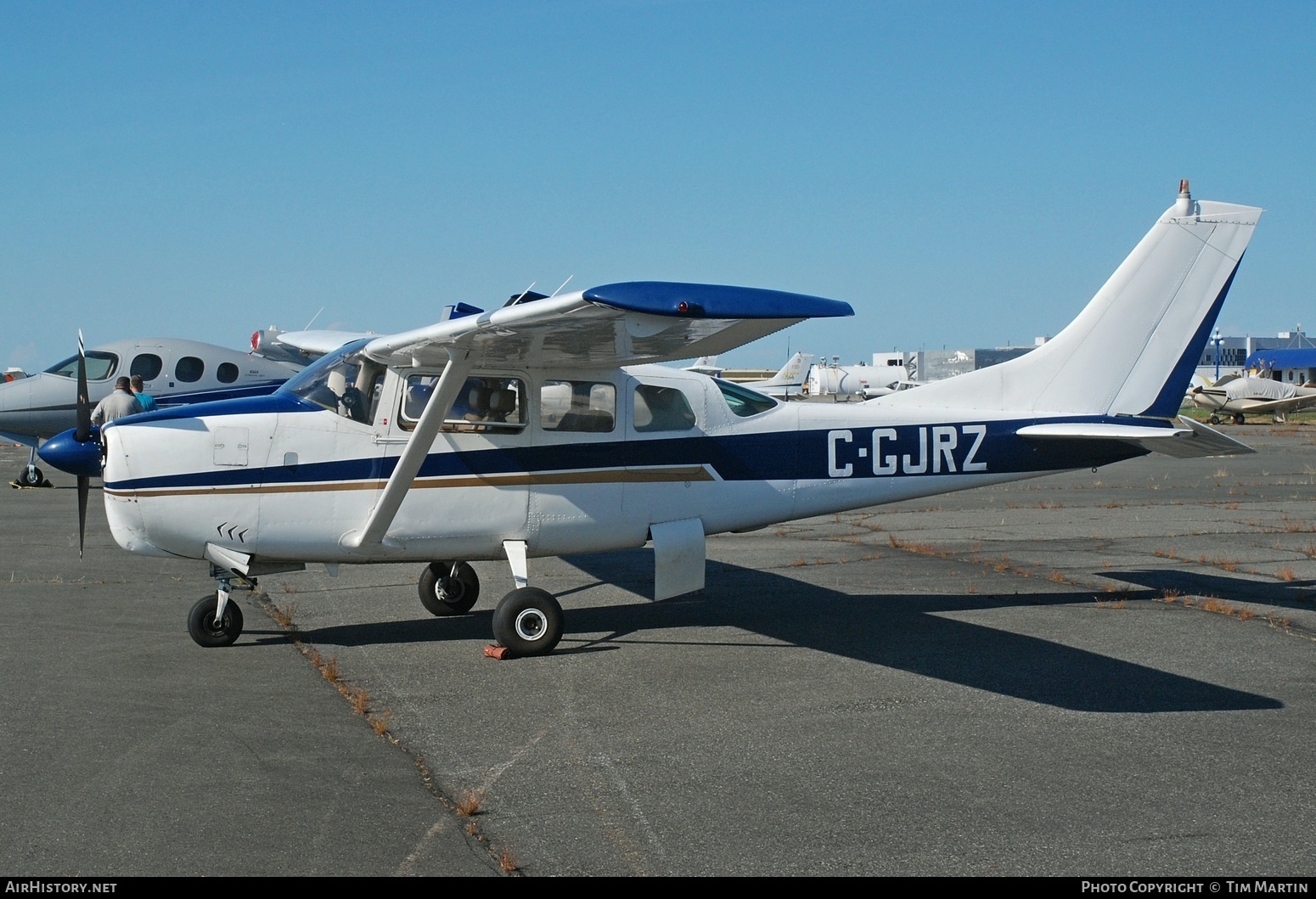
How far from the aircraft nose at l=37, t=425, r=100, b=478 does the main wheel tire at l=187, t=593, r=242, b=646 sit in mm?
1165

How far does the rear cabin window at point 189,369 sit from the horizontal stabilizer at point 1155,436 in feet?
48.5

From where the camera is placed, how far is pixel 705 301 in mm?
5559

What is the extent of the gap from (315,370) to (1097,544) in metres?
9.37

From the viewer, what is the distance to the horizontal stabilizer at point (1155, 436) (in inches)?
350

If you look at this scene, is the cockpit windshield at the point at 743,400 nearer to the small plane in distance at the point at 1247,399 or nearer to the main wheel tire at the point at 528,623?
the main wheel tire at the point at 528,623

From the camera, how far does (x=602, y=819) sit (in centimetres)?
467

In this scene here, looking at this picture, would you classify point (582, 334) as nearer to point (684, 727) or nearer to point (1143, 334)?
point (684, 727)

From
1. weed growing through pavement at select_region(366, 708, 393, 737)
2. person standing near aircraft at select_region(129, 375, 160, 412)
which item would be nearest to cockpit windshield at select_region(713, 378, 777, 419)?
weed growing through pavement at select_region(366, 708, 393, 737)

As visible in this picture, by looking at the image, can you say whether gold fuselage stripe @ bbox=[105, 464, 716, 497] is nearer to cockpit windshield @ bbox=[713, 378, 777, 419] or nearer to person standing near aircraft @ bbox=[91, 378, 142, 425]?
cockpit windshield @ bbox=[713, 378, 777, 419]

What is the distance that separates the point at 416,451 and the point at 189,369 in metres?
13.6

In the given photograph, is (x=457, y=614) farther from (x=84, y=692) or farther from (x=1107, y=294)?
(x=1107, y=294)

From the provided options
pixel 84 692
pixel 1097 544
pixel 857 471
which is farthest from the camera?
pixel 1097 544
